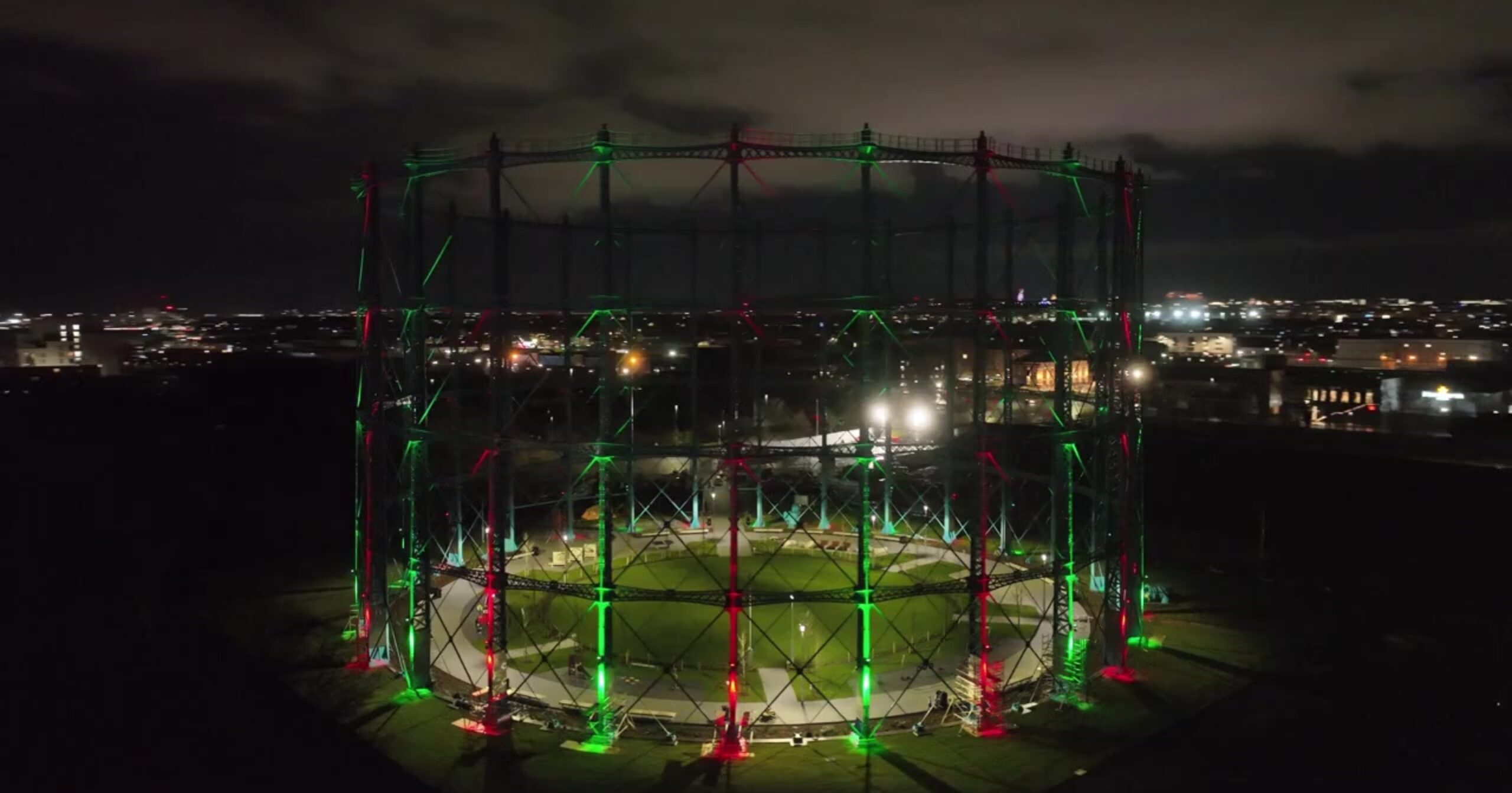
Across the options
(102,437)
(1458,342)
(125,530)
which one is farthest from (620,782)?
(1458,342)

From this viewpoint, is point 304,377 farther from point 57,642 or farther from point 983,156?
point 983,156

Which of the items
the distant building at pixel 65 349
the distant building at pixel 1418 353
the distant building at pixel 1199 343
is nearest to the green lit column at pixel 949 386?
the distant building at pixel 1418 353

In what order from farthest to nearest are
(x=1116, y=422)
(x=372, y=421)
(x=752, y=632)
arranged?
(x=752, y=632), (x=372, y=421), (x=1116, y=422)


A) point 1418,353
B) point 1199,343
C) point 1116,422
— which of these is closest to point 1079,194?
point 1116,422

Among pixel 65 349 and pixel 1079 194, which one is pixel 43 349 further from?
pixel 1079 194

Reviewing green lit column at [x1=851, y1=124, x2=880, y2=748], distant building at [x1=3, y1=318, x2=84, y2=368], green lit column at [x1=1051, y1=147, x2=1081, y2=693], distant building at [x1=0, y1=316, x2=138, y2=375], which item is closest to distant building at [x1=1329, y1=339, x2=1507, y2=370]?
green lit column at [x1=1051, y1=147, x2=1081, y2=693]

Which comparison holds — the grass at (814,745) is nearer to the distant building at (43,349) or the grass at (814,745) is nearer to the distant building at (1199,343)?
the distant building at (1199,343)

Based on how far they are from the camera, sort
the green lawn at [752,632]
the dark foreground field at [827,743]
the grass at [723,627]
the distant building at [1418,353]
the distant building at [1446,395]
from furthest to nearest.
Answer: the distant building at [1418,353]
the distant building at [1446,395]
the grass at [723,627]
the green lawn at [752,632]
the dark foreground field at [827,743]

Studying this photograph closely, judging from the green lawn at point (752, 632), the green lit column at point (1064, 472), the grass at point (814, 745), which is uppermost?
the green lit column at point (1064, 472)

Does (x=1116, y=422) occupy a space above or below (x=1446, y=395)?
above

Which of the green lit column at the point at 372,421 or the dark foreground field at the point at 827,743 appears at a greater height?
the green lit column at the point at 372,421
